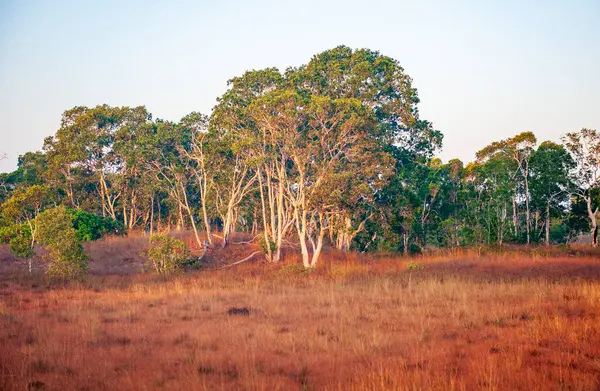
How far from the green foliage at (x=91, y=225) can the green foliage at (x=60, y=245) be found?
44.4 ft

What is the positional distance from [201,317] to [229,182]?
2302 cm

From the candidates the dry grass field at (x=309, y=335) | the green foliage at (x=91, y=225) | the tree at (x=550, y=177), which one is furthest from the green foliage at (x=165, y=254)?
the tree at (x=550, y=177)

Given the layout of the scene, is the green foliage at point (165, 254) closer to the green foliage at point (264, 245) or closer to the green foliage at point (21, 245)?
the green foliage at point (264, 245)

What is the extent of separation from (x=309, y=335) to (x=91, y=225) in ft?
113

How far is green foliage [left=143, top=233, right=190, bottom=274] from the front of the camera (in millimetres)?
26672

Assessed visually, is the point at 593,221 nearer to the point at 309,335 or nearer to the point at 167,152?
the point at 167,152

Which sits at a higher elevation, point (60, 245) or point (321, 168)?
point (321, 168)

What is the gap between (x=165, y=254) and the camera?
26828 millimetres

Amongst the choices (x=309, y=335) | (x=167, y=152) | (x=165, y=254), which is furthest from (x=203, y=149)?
(x=309, y=335)

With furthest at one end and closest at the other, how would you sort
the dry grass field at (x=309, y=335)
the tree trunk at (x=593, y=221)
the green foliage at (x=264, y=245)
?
the tree trunk at (x=593, y=221), the green foliage at (x=264, y=245), the dry grass field at (x=309, y=335)

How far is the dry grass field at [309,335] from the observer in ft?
25.8

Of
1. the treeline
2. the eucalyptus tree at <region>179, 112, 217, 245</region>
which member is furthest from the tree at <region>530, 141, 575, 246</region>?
the eucalyptus tree at <region>179, 112, 217, 245</region>

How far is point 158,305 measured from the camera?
16.1 meters

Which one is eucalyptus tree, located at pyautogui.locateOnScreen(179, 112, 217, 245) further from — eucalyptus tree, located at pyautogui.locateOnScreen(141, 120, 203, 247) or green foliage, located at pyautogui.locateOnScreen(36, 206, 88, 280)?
green foliage, located at pyautogui.locateOnScreen(36, 206, 88, 280)
